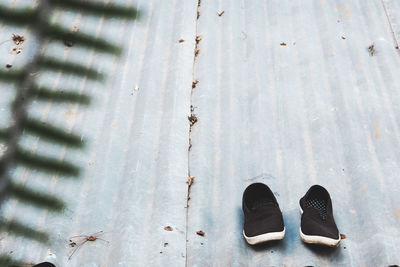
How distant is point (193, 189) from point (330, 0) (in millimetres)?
1732

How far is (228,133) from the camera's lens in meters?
2.26

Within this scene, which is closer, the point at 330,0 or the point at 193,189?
the point at 193,189

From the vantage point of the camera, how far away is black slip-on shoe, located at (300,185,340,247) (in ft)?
5.86

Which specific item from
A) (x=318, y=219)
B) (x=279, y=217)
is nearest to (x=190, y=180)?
(x=279, y=217)

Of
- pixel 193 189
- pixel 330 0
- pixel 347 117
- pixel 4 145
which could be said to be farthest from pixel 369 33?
pixel 4 145

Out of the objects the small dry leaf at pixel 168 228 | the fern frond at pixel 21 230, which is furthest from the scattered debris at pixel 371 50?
the fern frond at pixel 21 230

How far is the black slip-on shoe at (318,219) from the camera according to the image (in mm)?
1785

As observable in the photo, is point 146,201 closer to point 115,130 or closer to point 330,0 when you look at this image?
point 115,130

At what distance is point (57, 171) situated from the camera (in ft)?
6.91

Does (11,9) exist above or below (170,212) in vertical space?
above

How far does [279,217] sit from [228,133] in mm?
593

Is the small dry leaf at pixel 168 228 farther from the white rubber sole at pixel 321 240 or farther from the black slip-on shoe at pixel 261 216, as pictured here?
the white rubber sole at pixel 321 240

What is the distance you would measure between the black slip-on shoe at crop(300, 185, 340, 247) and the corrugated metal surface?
7cm

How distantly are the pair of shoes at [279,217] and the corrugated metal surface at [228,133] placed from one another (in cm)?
7
